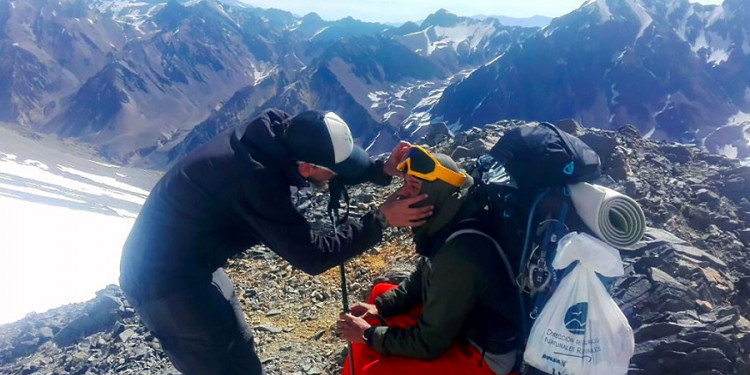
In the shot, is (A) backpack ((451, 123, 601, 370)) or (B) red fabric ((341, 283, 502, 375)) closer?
(A) backpack ((451, 123, 601, 370))

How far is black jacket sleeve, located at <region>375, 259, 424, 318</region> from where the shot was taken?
5.81 metres

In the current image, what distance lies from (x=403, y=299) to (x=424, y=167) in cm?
176

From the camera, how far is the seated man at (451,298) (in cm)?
448

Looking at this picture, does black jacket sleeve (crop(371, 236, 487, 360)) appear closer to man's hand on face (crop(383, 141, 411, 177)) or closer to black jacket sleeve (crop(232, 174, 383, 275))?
black jacket sleeve (crop(232, 174, 383, 275))

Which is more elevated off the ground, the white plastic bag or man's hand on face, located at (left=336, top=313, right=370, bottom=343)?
the white plastic bag

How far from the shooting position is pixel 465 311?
4590 millimetres

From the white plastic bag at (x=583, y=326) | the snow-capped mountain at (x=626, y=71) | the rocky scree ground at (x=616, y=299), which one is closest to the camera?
the white plastic bag at (x=583, y=326)

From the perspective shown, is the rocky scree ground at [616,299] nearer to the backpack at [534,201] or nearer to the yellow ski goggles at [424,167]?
the backpack at [534,201]

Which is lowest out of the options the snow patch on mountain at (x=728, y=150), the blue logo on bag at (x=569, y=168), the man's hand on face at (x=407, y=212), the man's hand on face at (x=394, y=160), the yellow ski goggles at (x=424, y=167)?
the snow patch on mountain at (x=728, y=150)

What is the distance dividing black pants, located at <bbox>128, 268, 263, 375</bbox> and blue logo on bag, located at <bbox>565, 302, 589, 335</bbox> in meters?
3.21

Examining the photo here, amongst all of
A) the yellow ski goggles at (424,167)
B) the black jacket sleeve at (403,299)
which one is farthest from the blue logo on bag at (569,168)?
the black jacket sleeve at (403,299)

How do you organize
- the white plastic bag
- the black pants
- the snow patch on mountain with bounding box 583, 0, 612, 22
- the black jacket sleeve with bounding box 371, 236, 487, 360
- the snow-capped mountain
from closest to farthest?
the white plastic bag < the black jacket sleeve with bounding box 371, 236, 487, 360 < the black pants < the snow-capped mountain < the snow patch on mountain with bounding box 583, 0, 612, 22

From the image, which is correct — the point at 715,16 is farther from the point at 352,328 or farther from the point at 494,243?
the point at 352,328

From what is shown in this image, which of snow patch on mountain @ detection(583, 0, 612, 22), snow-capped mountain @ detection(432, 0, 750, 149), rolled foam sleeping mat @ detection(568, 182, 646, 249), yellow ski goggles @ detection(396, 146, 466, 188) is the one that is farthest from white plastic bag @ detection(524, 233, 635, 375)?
snow patch on mountain @ detection(583, 0, 612, 22)
